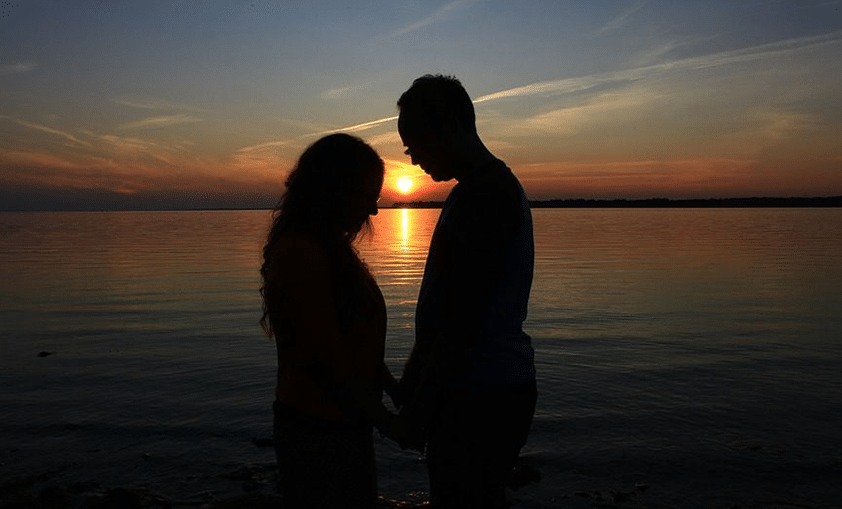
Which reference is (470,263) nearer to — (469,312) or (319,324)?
(469,312)

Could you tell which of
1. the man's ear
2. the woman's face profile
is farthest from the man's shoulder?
the woman's face profile

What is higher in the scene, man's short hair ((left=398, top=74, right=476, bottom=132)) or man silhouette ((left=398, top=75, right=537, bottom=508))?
man's short hair ((left=398, top=74, right=476, bottom=132))

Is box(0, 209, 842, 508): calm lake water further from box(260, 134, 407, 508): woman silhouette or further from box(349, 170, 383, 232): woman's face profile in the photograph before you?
box(349, 170, 383, 232): woman's face profile

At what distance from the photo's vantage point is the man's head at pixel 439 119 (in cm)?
286

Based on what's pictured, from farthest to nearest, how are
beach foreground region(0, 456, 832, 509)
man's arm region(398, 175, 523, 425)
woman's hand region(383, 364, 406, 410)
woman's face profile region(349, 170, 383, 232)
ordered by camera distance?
beach foreground region(0, 456, 832, 509)
woman's hand region(383, 364, 406, 410)
woman's face profile region(349, 170, 383, 232)
man's arm region(398, 175, 523, 425)

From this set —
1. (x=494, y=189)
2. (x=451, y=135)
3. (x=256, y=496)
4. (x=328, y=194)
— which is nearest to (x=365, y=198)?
(x=328, y=194)

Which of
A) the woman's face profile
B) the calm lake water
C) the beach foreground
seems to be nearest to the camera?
the woman's face profile

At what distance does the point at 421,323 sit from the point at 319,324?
1.68ft

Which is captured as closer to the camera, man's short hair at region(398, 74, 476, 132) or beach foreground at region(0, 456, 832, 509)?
man's short hair at region(398, 74, 476, 132)

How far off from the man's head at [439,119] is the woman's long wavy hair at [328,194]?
24 centimetres

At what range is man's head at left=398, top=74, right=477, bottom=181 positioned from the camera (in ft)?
9.37

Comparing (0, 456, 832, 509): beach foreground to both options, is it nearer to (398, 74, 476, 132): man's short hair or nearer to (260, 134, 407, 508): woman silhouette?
(260, 134, 407, 508): woman silhouette

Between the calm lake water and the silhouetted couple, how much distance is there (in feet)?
14.2

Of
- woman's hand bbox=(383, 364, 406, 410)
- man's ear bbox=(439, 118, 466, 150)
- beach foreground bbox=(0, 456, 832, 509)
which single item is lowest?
beach foreground bbox=(0, 456, 832, 509)
